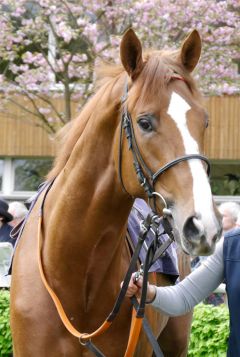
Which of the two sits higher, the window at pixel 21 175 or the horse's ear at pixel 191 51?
the horse's ear at pixel 191 51

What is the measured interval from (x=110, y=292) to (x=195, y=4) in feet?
29.3

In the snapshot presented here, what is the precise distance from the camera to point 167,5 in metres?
11.7

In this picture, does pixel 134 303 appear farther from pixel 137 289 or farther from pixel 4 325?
pixel 4 325

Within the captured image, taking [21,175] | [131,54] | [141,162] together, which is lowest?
[21,175]

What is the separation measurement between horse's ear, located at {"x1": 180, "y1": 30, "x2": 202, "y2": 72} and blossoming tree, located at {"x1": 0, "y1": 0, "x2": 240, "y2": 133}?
25.9ft

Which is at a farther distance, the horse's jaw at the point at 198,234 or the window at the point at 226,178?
the window at the point at 226,178

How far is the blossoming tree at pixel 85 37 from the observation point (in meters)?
11.6

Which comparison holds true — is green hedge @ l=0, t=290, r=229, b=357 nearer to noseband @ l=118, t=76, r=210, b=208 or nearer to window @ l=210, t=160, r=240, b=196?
noseband @ l=118, t=76, r=210, b=208

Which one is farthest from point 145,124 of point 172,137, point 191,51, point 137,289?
point 137,289

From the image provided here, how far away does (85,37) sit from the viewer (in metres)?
12.0

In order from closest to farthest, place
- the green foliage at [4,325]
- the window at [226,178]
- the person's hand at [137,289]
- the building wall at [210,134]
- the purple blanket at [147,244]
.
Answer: the person's hand at [137,289]
the purple blanket at [147,244]
the green foliage at [4,325]
the window at [226,178]
the building wall at [210,134]

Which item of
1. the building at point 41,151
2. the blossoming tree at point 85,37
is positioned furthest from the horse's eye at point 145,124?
the building at point 41,151

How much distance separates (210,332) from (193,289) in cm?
244

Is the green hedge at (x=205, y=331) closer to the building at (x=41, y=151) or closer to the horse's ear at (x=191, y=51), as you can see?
the horse's ear at (x=191, y=51)
